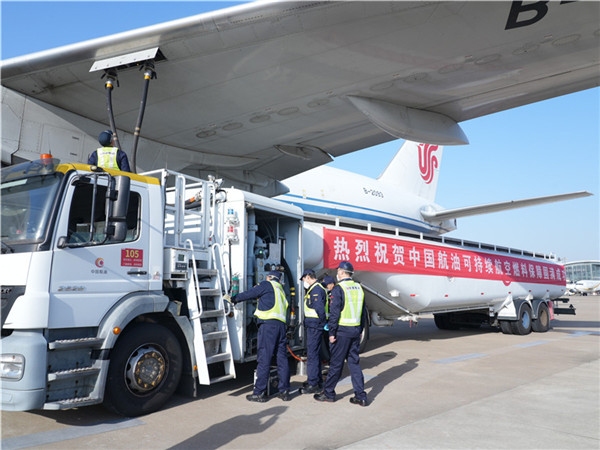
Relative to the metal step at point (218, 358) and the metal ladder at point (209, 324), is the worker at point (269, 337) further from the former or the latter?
the metal step at point (218, 358)

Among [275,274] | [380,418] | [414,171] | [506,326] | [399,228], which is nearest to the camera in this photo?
[380,418]

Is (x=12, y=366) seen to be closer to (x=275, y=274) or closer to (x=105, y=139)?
(x=105, y=139)

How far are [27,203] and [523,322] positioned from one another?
43.2 feet

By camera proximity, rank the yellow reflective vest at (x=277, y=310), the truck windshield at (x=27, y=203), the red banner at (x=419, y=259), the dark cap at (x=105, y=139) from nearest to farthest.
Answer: the truck windshield at (x=27, y=203) < the dark cap at (x=105, y=139) < the yellow reflective vest at (x=277, y=310) < the red banner at (x=419, y=259)

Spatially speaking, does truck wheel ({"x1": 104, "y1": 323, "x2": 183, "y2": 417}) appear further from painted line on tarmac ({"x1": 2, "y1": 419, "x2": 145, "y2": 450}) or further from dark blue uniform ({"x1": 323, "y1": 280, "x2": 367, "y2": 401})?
dark blue uniform ({"x1": 323, "y1": 280, "x2": 367, "y2": 401})

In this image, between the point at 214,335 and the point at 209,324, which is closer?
the point at 214,335

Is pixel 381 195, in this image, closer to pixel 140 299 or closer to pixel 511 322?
pixel 511 322

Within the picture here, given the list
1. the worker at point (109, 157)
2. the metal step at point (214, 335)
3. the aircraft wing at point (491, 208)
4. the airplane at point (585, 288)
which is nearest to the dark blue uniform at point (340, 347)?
the metal step at point (214, 335)

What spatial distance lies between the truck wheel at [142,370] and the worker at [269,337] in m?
0.98

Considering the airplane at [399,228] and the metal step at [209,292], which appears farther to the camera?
the airplane at [399,228]

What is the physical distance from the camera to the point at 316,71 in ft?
22.5

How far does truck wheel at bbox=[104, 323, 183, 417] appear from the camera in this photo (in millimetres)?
4703

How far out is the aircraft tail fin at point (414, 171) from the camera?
63.0 feet

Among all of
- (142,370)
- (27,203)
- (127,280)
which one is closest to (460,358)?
(142,370)
